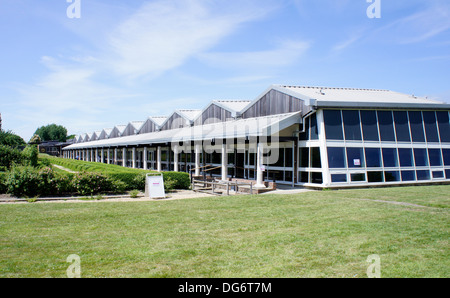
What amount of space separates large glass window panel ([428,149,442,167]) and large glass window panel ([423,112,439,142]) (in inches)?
21.6

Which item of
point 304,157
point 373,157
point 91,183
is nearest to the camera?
point 91,183

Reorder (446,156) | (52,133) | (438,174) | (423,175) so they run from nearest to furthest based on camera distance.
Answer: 1. (423,175)
2. (438,174)
3. (446,156)
4. (52,133)

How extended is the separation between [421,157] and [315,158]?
19.3ft

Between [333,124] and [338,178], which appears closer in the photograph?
[338,178]

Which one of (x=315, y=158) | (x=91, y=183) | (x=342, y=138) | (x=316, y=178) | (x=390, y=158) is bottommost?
(x=316, y=178)

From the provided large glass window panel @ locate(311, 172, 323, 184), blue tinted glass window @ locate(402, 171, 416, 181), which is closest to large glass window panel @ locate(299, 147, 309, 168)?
large glass window panel @ locate(311, 172, 323, 184)

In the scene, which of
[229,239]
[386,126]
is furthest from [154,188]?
[386,126]

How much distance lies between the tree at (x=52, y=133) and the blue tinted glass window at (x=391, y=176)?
13838 centimetres

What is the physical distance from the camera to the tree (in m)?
136

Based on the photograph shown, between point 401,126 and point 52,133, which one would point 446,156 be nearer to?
point 401,126

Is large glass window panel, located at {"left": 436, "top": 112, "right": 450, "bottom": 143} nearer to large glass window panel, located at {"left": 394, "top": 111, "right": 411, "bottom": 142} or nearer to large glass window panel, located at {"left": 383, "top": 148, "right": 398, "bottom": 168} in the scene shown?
large glass window panel, located at {"left": 394, "top": 111, "right": 411, "bottom": 142}

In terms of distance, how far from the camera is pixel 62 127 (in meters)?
140

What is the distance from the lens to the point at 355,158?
1556 centimetres
